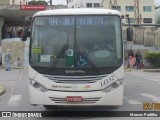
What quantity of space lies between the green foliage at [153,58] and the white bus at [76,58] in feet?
101

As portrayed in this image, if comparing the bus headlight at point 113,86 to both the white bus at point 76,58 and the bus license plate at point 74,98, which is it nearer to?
the white bus at point 76,58

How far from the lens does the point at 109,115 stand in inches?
490

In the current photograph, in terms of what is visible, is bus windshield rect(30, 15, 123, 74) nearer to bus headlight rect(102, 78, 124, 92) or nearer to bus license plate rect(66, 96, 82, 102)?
bus headlight rect(102, 78, 124, 92)

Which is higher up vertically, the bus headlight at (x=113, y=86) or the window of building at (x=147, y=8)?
the window of building at (x=147, y=8)

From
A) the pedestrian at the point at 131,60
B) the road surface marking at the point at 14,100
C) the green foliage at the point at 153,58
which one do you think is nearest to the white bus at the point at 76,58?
the road surface marking at the point at 14,100

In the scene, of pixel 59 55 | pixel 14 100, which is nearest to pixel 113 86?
pixel 59 55

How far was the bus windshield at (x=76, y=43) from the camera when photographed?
39.4ft

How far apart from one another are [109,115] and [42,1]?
4191 inches

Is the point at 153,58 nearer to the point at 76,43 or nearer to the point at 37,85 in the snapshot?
the point at 76,43

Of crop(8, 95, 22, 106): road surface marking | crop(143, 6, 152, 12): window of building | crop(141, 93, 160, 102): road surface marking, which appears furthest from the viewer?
crop(143, 6, 152, 12): window of building

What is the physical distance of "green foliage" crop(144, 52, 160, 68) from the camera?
42594mm

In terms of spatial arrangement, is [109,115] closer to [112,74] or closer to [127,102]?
[112,74]

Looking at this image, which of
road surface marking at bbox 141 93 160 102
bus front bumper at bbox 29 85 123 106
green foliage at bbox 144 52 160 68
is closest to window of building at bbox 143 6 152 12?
green foliage at bbox 144 52 160 68

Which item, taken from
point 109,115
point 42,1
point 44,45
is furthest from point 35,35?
point 42,1
